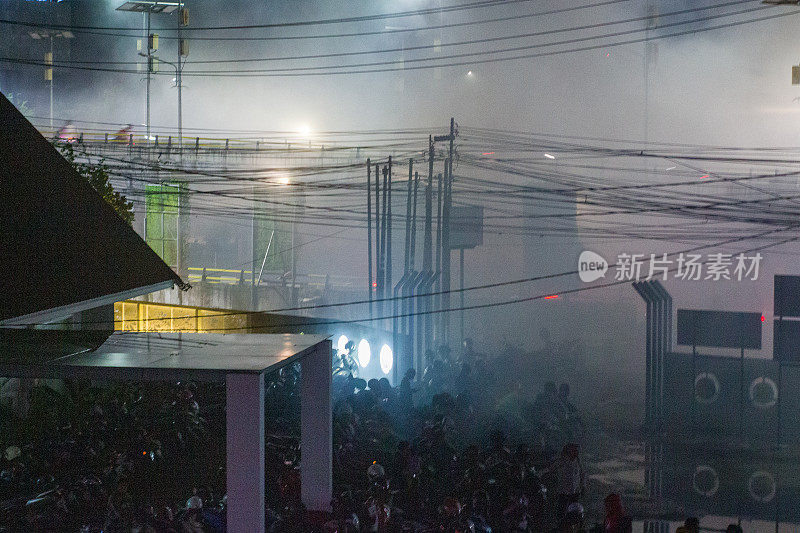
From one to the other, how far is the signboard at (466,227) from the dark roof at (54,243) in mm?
15535

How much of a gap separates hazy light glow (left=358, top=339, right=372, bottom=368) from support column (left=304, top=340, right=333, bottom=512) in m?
11.8

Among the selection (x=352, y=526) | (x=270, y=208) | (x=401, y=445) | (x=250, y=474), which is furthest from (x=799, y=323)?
(x=270, y=208)

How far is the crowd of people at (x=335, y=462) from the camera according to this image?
8.38m

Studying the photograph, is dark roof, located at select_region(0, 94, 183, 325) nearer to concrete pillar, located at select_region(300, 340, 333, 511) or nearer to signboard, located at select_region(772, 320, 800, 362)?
concrete pillar, located at select_region(300, 340, 333, 511)

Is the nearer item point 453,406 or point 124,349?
point 124,349

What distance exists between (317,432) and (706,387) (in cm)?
1118

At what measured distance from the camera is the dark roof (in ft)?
26.6

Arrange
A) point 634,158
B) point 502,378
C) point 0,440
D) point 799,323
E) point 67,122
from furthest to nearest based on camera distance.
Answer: point 67,122, point 634,158, point 502,378, point 799,323, point 0,440

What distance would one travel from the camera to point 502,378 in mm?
21547

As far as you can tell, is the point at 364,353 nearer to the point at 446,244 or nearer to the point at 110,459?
the point at 446,244

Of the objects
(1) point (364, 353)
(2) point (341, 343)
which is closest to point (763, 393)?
(1) point (364, 353)

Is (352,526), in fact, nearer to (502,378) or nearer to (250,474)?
(250,474)

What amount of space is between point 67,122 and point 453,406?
107 feet

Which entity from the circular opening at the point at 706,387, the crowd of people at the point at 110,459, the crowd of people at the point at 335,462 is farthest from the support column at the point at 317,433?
the circular opening at the point at 706,387
